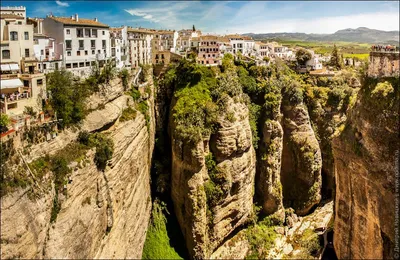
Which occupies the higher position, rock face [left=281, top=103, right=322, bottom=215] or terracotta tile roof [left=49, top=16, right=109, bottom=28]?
terracotta tile roof [left=49, top=16, right=109, bottom=28]

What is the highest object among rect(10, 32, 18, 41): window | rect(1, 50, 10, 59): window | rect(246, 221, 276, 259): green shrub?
rect(10, 32, 18, 41): window

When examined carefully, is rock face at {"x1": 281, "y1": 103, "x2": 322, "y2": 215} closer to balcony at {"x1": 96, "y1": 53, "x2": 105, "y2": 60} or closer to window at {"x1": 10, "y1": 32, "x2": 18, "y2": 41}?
balcony at {"x1": 96, "y1": 53, "x2": 105, "y2": 60}

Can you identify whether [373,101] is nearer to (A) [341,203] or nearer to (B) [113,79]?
(A) [341,203]

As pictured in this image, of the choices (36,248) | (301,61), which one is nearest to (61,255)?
(36,248)

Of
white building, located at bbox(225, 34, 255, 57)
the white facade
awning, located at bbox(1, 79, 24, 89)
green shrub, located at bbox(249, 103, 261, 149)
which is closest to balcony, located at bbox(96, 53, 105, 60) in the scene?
the white facade

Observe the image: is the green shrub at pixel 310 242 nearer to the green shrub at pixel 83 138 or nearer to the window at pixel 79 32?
the green shrub at pixel 83 138

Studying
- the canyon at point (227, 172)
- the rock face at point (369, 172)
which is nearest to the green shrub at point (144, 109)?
the canyon at point (227, 172)

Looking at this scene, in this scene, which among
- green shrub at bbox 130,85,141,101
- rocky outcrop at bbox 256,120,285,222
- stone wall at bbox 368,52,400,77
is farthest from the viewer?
rocky outcrop at bbox 256,120,285,222

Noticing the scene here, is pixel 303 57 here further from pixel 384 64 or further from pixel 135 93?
pixel 384 64
